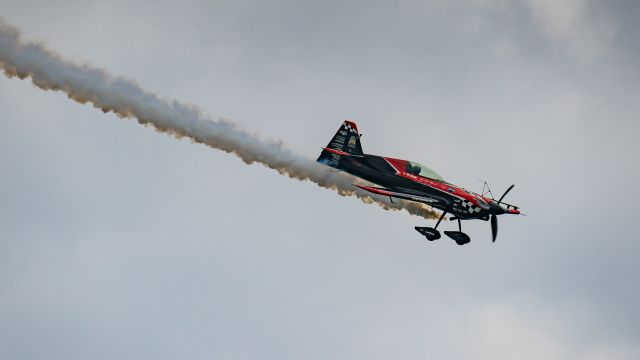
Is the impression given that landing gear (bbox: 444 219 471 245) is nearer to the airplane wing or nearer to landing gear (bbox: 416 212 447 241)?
landing gear (bbox: 416 212 447 241)

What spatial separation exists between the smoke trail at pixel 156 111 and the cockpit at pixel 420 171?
12.3 feet

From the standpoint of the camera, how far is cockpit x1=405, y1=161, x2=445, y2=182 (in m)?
60.5

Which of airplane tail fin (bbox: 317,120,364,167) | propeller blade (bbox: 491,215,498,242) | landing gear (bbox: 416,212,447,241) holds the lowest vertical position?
landing gear (bbox: 416,212,447,241)

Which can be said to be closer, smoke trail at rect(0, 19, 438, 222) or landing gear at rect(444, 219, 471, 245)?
smoke trail at rect(0, 19, 438, 222)

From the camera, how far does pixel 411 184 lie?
60.3 m

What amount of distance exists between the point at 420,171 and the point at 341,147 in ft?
14.7

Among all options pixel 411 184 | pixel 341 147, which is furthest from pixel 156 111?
pixel 411 184

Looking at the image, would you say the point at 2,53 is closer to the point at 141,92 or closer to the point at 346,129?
the point at 141,92

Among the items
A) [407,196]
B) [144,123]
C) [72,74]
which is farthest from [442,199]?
[72,74]

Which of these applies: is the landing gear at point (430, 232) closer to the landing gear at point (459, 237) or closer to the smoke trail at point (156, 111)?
the landing gear at point (459, 237)

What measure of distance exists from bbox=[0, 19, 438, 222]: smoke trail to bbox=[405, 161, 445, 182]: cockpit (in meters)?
3.74

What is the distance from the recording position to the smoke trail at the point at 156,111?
174ft

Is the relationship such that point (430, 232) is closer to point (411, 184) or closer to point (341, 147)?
point (411, 184)

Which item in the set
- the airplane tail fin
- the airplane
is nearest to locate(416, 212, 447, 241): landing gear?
the airplane
